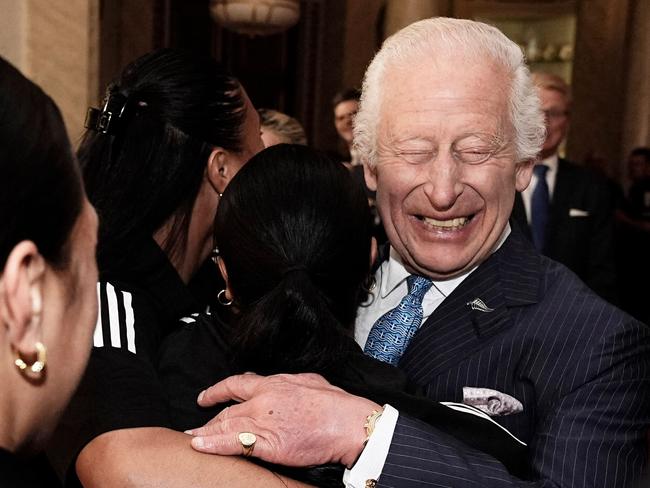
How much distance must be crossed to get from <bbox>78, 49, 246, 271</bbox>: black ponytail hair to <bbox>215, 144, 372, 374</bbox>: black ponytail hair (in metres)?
0.39

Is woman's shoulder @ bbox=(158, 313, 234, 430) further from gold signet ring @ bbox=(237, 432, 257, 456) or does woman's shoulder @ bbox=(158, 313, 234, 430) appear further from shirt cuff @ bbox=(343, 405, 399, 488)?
shirt cuff @ bbox=(343, 405, 399, 488)

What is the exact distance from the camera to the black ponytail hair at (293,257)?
5.57 feet

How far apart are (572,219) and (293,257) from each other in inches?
160

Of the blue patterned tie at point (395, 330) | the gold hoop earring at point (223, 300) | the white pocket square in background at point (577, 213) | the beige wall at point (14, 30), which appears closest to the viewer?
the gold hoop earring at point (223, 300)

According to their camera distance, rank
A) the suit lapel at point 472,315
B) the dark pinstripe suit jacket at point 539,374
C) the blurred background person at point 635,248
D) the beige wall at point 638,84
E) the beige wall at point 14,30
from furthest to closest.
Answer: the beige wall at point 638,84 < the blurred background person at point 635,248 < the beige wall at point 14,30 < the suit lapel at point 472,315 < the dark pinstripe suit jacket at point 539,374

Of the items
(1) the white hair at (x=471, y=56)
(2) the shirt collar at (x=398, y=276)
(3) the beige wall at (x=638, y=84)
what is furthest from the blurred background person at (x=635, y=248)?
(1) the white hair at (x=471, y=56)

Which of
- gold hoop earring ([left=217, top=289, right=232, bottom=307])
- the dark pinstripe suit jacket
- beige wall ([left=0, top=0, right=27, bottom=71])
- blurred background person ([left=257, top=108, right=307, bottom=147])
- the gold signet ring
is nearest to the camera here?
the gold signet ring

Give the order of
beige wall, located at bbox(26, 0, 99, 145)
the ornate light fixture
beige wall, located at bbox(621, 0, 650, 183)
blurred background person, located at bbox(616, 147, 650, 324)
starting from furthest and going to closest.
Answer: beige wall, located at bbox(621, 0, 650, 183) → the ornate light fixture → blurred background person, located at bbox(616, 147, 650, 324) → beige wall, located at bbox(26, 0, 99, 145)

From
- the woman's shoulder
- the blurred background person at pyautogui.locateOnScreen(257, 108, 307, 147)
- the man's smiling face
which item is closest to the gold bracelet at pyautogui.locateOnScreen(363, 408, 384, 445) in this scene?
the woman's shoulder

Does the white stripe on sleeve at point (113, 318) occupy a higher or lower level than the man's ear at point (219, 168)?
lower

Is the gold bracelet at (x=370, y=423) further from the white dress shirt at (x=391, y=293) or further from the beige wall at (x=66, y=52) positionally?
the beige wall at (x=66, y=52)

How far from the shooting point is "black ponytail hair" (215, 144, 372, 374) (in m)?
1.70

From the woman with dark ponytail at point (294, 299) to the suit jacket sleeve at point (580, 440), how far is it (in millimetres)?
73

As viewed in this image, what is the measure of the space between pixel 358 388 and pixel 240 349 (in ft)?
0.83
